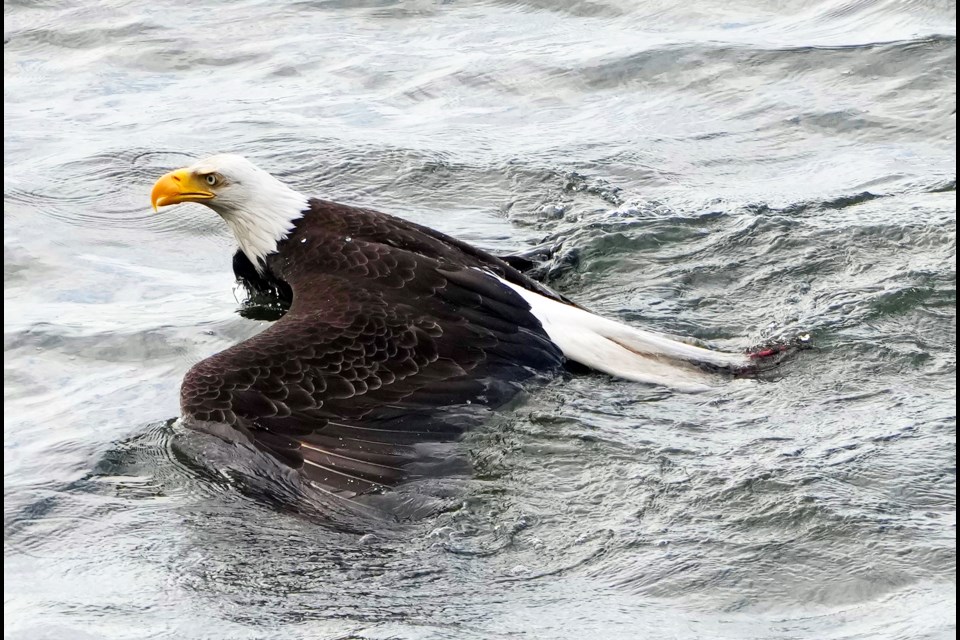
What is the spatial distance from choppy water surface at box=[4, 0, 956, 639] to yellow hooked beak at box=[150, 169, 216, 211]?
705 millimetres

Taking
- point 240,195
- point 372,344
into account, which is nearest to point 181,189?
point 240,195

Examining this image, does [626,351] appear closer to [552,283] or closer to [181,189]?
[552,283]

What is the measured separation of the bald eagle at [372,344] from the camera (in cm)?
601

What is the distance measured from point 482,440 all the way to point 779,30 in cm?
643

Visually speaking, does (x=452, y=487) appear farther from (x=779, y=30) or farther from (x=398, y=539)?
(x=779, y=30)

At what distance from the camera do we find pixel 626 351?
270 inches

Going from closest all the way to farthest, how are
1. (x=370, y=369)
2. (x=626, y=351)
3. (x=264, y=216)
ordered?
(x=370, y=369)
(x=626, y=351)
(x=264, y=216)

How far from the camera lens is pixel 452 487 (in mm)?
5949

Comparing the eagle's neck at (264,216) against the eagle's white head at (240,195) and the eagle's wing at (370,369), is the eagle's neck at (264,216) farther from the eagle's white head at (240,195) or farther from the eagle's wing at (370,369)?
the eagle's wing at (370,369)

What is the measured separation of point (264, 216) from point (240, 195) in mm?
199

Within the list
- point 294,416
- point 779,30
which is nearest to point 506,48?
point 779,30

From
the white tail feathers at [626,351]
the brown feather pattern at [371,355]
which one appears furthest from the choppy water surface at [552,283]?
the brown feather pattern at [371,355]

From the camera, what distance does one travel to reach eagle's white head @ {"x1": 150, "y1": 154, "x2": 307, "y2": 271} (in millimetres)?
7457

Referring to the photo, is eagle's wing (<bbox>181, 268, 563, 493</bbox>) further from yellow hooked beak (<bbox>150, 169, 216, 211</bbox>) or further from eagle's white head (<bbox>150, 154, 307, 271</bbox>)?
yellow hooked beak (<bbox>150, 169, 216, 211</bbox>)
